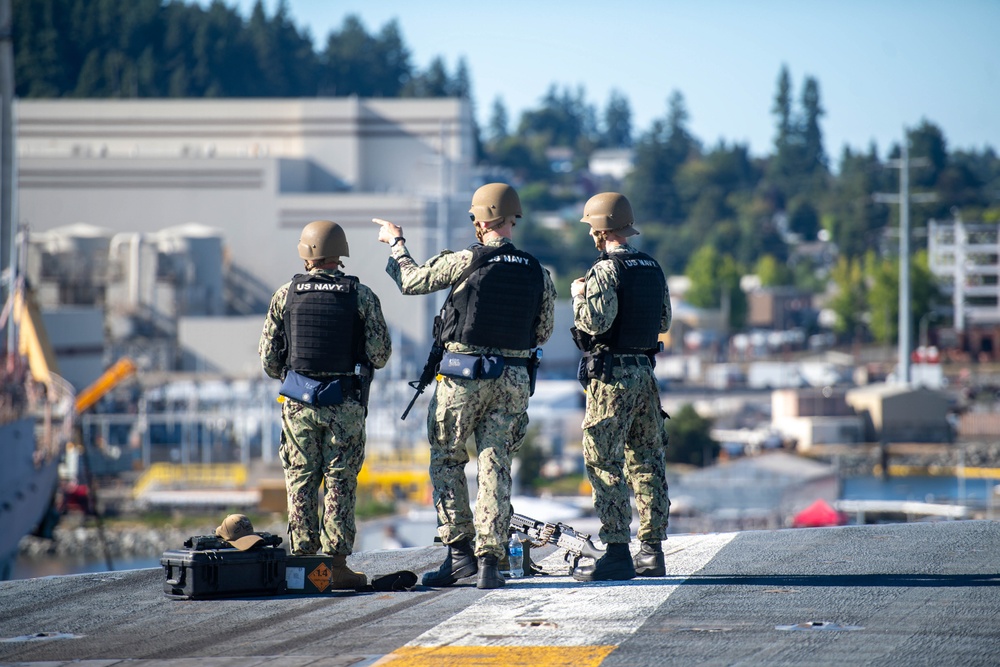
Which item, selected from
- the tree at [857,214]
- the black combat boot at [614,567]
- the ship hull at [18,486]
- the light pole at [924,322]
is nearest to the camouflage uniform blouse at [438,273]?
the black combat boot at [614,567]

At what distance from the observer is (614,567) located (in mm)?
6699

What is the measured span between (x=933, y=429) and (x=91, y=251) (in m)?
45.1

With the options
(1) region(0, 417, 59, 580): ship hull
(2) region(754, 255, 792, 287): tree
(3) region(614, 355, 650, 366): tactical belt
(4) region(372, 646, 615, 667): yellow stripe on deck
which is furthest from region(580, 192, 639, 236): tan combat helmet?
(2) region(754, 255, 792, 287): tree

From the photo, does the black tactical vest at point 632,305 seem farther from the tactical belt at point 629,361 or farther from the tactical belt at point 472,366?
the tactical belt at point 472,366

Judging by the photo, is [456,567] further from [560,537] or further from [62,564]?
[62,564]

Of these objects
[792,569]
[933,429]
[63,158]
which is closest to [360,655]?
[792,569]

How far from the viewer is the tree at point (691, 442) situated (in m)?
62.5

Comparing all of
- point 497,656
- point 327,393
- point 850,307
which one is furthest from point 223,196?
point 497,656

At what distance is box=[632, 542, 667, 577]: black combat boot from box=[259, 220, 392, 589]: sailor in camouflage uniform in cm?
130

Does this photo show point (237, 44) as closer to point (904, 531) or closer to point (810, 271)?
point (810, 271)

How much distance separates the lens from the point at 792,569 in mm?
6945

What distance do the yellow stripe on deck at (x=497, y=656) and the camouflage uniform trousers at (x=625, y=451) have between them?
1.44 m

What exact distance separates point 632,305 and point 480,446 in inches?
37.4

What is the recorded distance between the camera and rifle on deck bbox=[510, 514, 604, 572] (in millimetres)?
7012
